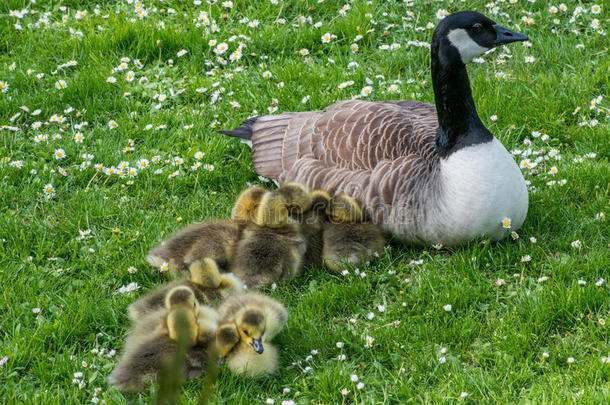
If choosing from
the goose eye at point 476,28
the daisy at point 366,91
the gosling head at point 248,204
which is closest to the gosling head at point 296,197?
the gosling head at point 248,204

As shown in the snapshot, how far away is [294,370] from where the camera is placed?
4.20m

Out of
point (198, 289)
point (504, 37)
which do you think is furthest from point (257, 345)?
point (504, 37)

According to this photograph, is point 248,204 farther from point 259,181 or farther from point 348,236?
point 259,181

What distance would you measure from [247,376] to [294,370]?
0.28 meters

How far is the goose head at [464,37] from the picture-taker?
4.80m

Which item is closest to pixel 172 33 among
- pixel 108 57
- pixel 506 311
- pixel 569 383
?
Answer: pixel 108 57

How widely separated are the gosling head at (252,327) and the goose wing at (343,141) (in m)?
1.53

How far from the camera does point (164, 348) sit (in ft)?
12.9

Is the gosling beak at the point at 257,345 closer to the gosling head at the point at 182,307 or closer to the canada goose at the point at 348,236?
the gosling head at the point at 182,307

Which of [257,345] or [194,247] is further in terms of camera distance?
[194,247]

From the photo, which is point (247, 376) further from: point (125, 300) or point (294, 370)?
point (125, 300)

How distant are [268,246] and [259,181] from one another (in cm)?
137

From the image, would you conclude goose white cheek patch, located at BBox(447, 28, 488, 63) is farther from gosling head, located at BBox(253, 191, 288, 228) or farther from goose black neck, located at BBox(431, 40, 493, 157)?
gosling head, located at BBox(253, 191, 288, 228)

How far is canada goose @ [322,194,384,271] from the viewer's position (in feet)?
16.4
